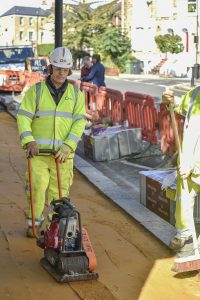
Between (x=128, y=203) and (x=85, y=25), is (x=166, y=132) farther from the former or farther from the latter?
(x=85, y=25)

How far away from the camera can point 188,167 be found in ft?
16.8

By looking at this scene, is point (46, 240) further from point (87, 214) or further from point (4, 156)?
A: point (4, 156)

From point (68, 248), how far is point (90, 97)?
423 inches

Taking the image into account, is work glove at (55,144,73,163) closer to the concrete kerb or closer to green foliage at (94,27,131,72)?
the concrete kerb

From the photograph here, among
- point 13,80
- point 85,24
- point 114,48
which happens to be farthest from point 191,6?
point 13,80

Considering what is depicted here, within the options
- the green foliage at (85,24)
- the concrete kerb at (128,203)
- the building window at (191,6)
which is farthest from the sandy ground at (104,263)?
the green foliage at (85,24)

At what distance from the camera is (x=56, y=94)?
5570 millimetres

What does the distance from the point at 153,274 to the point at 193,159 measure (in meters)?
1.02

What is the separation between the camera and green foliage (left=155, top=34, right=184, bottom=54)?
56.0 meters

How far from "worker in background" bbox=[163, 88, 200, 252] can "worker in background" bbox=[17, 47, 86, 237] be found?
0.87m

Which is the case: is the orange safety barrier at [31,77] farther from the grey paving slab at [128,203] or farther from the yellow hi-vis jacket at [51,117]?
the yellow hi-vis jacket at [51,117]

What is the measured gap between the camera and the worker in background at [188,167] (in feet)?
16.7

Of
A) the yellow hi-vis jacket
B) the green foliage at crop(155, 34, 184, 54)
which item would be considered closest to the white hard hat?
the yellow hi-vis jacket

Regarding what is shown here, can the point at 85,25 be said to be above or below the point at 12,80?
above
